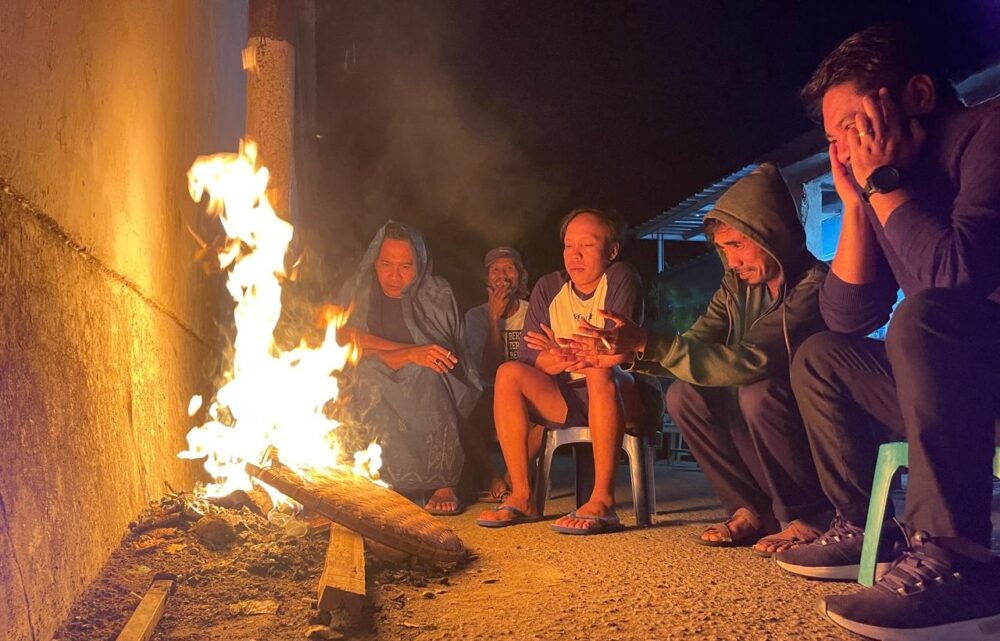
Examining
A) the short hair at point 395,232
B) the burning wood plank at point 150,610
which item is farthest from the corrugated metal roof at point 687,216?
the burning wood plank at point 150,610

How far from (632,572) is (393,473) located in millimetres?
2294

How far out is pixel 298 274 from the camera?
5.72 meters

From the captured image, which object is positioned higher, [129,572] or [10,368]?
[10,368]

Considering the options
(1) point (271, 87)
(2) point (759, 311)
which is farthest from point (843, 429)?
(1) point (271, 87)

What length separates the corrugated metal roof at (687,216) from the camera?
32.3 ft

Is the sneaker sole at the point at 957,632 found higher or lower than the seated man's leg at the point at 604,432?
lower

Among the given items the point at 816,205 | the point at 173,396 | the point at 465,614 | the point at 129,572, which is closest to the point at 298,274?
the point at 173,396

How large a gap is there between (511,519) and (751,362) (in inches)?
66.2

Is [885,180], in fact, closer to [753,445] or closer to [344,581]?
[753,445]

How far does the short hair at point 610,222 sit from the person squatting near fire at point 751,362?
94 centimetres

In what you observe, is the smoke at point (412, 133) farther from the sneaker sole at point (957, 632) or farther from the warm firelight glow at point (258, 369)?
the sneaker sole at point (957, 632)

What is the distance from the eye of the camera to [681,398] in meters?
4.03

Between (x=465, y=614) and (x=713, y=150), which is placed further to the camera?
(x=713, y=150)

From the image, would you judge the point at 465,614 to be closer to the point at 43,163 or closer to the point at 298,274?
the point at 43,163
